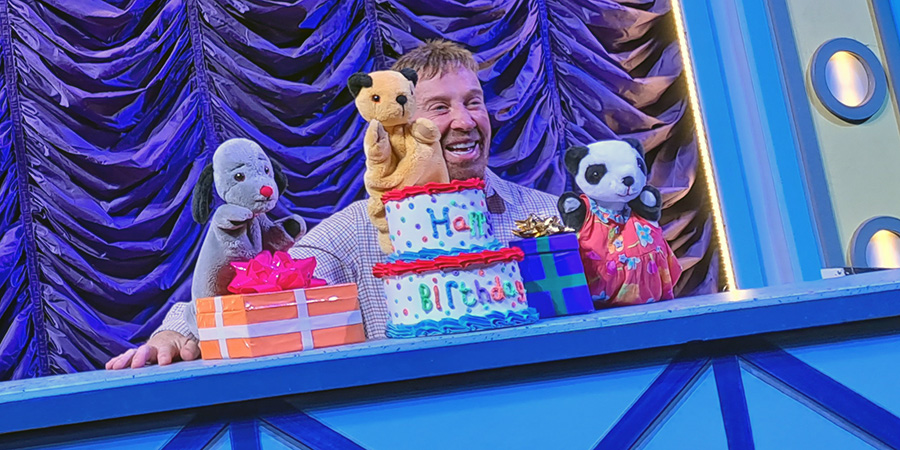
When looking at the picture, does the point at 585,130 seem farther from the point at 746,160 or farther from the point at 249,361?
the point at 249,361

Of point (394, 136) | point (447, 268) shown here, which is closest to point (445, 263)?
point (447, 268)

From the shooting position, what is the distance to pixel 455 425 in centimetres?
77

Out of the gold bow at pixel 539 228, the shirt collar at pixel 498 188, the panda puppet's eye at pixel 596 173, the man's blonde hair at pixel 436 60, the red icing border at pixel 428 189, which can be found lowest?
the gold bow at pixel 539 228

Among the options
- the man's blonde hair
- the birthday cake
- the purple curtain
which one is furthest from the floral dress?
the purple curtain

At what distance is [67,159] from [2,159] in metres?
0.14

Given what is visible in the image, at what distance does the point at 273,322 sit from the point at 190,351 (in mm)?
209

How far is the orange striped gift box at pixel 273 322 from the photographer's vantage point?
81 centimetres

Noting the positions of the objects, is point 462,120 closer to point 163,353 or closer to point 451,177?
point 451,177

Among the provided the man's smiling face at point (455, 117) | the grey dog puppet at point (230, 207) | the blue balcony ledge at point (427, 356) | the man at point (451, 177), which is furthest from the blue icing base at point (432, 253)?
the man's smiling face at point (455, 117)

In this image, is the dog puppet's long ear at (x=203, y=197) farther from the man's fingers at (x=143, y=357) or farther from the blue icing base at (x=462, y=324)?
the blue icing base at (x=462, y=324)

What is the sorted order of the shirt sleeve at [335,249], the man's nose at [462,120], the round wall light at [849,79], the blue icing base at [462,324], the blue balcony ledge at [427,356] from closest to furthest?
the blue balcony ledge at [427,356]
the blue icing base at [462,324]
the shirt sleeve at [335,249]
the man's nose at [462,120]
the round wall light at [849,79]

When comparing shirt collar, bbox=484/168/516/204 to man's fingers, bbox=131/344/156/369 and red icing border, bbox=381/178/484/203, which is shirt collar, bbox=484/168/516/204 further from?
man's fingers, bbox=131/344/156/369

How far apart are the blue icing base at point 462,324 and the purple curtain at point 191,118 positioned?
1181 millimetres

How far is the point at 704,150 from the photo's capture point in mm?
2217
